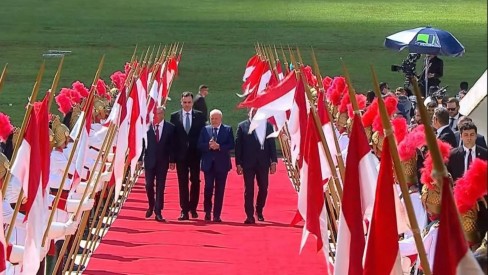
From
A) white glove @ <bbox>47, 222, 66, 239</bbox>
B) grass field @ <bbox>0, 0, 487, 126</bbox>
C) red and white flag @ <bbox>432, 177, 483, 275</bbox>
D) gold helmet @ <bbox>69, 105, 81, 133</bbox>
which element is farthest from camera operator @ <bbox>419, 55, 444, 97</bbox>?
red and white flag @ <bbox>432, 177, 483, 275</bbox>

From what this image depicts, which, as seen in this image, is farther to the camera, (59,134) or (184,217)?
(184,217)

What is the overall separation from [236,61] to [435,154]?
31.0 meters

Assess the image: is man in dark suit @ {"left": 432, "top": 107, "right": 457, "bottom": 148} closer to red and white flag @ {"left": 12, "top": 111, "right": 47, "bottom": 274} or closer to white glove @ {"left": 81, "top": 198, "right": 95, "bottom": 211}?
white glove @ {"left": 81, "top": 198, "right": 95, "bottom": 211}

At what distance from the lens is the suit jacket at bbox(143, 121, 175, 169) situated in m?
12.9

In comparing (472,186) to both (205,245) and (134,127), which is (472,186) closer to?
(134,127)

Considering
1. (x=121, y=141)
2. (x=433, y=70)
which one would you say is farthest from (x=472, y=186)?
(x=433, y=70)

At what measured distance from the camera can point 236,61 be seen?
34.6 m

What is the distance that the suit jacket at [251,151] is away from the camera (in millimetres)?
12578

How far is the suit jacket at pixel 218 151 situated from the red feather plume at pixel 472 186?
7.66 metres

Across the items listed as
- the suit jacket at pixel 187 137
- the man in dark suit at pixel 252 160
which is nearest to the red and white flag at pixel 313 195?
the man in dark suit at pixel 252 160

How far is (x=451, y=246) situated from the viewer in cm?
393

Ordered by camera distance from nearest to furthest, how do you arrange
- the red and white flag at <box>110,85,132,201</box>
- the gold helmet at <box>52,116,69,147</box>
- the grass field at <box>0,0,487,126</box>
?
the gold helmet at <box>52,116,69,147</box> < the red and white flag at <box>110,85,132,201</box> < the grass field at <box>0,0,487,126</box>

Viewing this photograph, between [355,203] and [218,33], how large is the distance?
3412 cm

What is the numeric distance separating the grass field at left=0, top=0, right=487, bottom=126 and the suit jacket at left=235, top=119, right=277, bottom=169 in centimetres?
1440
